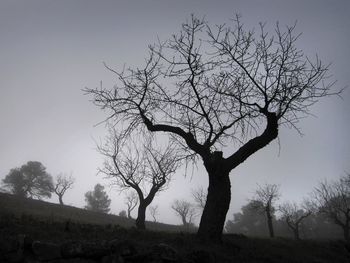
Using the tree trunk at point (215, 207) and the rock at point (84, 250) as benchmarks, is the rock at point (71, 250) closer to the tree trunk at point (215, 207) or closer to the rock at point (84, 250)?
the rock at point (84, 250)

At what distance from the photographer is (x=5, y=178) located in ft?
231

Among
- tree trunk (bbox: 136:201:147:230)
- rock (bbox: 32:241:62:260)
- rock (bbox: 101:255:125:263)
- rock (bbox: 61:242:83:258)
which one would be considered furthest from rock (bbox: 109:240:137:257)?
tree trunk (bbox: 136:201:147:230)

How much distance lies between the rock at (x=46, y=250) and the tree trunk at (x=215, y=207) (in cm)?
560

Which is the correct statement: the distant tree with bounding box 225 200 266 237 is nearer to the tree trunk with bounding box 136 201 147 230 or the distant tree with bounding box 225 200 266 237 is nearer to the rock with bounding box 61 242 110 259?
the tree trunk with bounding box 136 201 147 230

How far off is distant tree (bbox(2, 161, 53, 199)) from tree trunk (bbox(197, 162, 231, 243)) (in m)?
67.6

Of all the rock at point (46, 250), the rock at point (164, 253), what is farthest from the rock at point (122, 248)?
→ the rock at point (46, 250)

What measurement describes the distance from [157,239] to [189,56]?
797 cm

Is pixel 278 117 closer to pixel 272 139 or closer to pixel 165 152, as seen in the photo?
pixel 272 139

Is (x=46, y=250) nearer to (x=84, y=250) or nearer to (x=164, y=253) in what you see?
(x=84, y=250)

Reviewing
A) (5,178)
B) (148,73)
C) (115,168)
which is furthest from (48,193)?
(148,73)

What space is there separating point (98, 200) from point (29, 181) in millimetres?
20089

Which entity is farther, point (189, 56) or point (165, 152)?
point (165, 152)

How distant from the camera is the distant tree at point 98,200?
83.0 m

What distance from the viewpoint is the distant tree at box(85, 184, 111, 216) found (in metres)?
83.0
